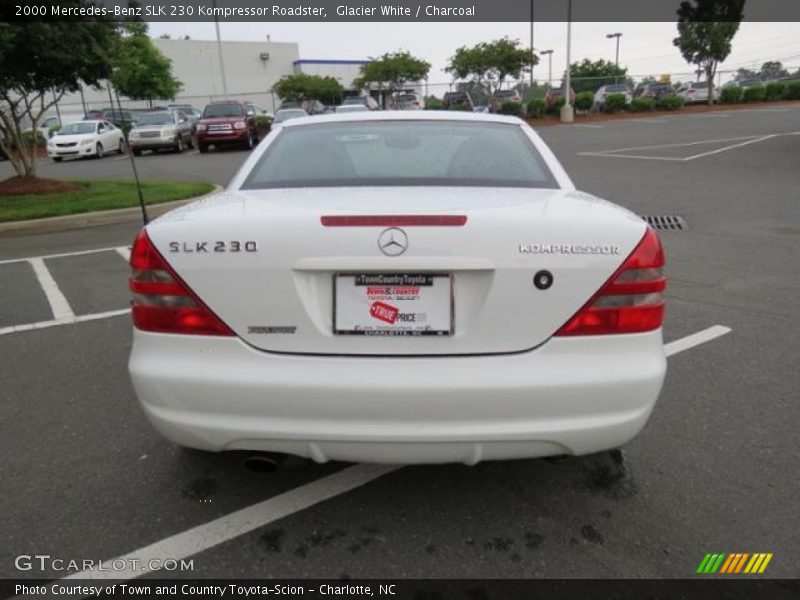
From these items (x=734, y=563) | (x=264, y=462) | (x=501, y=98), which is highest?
(x=501, y=98)

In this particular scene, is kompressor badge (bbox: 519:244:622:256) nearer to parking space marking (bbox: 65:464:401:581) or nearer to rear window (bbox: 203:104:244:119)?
parking space marking (bbox: 65:464:401:581)

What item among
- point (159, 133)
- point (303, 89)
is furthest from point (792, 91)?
point (159, 133)

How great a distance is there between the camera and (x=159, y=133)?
965 inches

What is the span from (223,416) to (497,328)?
3.24 feet

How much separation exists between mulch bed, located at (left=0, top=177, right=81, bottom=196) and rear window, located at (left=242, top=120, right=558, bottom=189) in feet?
35.3

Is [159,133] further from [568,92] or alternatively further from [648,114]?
[648,114]

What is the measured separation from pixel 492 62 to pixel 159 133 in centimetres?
2081

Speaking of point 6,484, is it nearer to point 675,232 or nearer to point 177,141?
point 675,232

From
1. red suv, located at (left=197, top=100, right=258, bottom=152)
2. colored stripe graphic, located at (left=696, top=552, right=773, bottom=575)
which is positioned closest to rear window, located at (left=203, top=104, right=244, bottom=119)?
red suv, located at (left=197, top=100, right=258, bottom=152)

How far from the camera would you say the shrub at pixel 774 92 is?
3769 cm

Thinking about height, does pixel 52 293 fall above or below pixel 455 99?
below

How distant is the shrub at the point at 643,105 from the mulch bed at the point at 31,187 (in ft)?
102

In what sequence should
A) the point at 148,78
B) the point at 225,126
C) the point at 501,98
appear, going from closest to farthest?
the point at 225,126 → the point at 501,98 → the point at 148,78

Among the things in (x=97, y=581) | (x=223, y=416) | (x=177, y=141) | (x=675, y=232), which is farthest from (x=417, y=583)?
(x=177, y=141)
